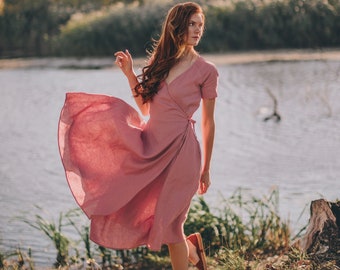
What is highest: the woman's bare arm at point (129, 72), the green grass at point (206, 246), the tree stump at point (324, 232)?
the woman's bare arm at point (129, 72)

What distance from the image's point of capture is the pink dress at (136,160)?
3.39 meters

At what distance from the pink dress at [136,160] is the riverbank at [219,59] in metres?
10.1

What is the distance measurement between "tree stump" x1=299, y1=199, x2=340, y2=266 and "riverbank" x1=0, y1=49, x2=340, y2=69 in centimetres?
956

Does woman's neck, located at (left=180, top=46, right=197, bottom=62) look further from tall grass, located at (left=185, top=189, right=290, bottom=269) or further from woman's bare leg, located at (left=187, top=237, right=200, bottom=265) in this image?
tall grass, located at (left=185, top=189, right=290, bottom=269)

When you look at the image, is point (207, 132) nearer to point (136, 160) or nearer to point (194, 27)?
point (136, 160)

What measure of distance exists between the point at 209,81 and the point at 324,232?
1.00 meters

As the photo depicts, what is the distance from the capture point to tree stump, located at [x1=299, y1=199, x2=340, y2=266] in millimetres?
3811

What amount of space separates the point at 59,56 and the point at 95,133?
13.8 metres

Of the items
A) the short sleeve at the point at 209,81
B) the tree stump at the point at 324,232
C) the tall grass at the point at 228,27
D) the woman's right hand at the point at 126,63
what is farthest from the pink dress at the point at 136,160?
the tall grass at the point at 228,27

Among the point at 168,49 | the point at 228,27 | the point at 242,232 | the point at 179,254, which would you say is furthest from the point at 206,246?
the point at 228,27

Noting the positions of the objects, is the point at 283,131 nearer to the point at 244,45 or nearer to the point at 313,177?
the point at 313,177

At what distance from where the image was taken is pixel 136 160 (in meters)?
3.44

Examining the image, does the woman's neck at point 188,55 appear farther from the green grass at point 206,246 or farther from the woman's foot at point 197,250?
the green grass at point 206,246

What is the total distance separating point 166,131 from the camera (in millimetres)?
3398
